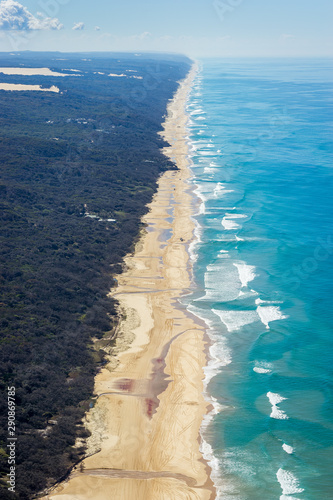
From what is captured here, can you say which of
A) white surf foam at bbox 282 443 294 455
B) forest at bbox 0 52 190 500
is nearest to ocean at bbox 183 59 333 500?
white surf foam at bbox 282 443 294 455

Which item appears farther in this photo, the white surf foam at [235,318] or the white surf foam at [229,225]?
the white surf foam at [229,225]

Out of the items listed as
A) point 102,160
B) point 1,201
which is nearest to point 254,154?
point 102,160

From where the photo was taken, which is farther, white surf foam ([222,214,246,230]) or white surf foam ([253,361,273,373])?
white surf foam ([222,214,246,230])

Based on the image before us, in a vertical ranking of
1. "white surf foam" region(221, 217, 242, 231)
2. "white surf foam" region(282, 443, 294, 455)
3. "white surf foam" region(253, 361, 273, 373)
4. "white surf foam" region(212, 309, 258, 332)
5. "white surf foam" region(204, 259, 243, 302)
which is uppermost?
"white surf foam" region(221, 217, 242, 231)

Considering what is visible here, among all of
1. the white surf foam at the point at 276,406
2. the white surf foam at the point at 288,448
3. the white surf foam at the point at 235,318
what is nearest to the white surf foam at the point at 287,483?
the white surf foam at the point at 288,448

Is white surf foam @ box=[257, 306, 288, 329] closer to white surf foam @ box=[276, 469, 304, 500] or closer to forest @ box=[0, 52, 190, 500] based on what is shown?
forest @ box=[0, 52, 190, 500]

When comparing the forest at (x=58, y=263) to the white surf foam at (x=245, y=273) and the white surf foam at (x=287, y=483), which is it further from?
the white surf foam at (x=245, y=273)

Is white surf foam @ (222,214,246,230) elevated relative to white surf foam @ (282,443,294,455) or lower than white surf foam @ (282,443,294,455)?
elevated
